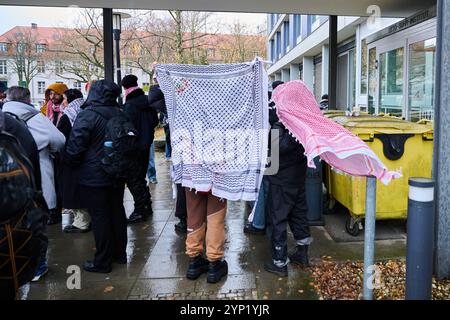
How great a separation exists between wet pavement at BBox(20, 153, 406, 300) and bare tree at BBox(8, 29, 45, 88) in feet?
113

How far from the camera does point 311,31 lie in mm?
17953

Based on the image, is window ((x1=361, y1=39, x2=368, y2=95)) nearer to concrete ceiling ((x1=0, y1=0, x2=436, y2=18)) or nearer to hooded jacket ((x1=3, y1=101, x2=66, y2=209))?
concrete ceiling ((x1=0, y1=0, x2=436, y2=18))

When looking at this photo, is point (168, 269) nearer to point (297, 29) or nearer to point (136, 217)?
point (136, 217)

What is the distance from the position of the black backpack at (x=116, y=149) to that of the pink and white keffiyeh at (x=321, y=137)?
139cm

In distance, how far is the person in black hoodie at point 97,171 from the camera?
371 centimetres

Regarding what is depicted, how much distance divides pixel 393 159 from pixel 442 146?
3.74 ft

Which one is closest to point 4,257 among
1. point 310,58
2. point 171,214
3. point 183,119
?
point 183,119

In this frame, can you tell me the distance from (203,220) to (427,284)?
73.1 inches

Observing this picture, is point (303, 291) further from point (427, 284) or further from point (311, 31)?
point (311, 31)

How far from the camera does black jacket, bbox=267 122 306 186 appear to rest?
3639 mm

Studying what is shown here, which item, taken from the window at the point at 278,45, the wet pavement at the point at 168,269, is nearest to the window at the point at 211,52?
the window at the point at 278,45

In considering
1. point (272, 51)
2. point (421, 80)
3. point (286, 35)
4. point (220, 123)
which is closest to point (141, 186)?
point (220, 123)
